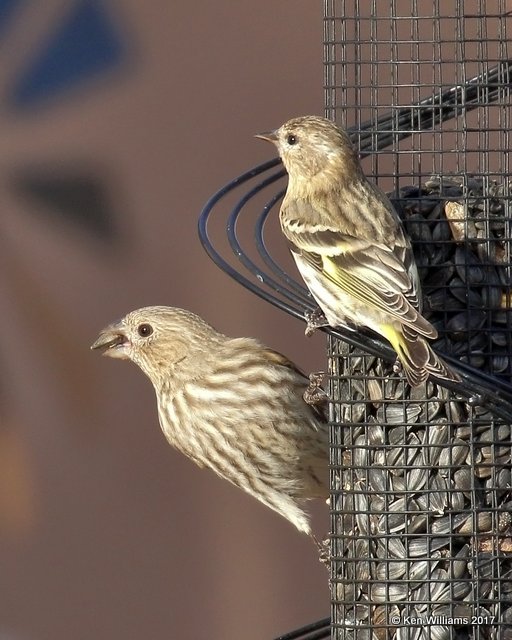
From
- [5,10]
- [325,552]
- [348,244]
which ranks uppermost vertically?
[5,10]

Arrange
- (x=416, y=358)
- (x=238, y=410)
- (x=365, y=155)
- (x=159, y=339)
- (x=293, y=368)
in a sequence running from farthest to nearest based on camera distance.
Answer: (x=159, y=339), (x=293, y=368), (x=238, y=410), (x=365, y=155), (x=416, y=358)

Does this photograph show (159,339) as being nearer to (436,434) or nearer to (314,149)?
(314,149)

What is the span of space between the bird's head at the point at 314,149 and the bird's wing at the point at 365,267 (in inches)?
11.4

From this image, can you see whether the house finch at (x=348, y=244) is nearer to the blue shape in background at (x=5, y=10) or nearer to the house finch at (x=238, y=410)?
the house finch at (x=238, y=410)

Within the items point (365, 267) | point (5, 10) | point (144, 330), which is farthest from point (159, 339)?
point (5, 10)

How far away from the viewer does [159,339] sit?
841cm

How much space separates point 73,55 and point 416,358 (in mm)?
4881

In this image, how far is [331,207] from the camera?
23.9ft

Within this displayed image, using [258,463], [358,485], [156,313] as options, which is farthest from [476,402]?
[156,313]

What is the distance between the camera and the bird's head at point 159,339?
8.35 m

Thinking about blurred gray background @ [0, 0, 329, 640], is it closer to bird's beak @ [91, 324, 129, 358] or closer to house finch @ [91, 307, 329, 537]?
bird's beak @ [91, 324, 129, 358]

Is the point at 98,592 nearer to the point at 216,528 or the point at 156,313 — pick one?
the point at 216,528

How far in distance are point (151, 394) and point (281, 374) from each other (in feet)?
8.44

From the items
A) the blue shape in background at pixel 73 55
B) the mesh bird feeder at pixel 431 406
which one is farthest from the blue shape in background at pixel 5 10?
the mesh bird feeder at pixel 431 406
